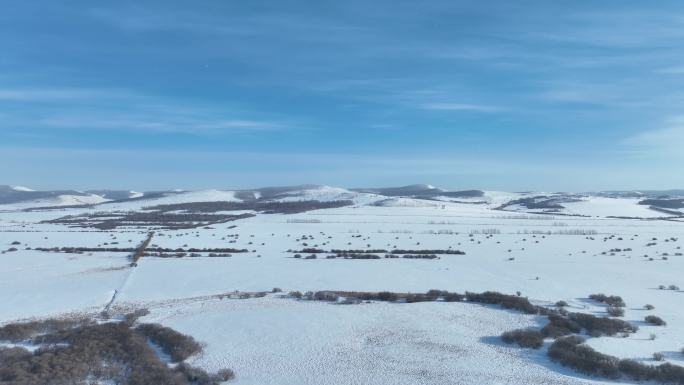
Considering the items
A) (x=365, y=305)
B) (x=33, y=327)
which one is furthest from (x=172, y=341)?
(x=365, y=305)

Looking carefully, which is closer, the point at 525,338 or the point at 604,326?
the point at 525,338

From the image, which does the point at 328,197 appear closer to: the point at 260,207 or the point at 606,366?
the point at 260,207

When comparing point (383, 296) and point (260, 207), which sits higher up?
point (260, 207)

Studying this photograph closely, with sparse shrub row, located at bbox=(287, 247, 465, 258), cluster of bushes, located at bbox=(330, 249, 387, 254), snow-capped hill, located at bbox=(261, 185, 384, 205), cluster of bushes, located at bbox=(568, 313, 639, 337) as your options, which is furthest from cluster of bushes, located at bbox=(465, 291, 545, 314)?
snow-capped hill, located at bbox=(261, 185, 384, 205)

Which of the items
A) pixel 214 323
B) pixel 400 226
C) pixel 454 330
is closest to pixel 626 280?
pixel 454 330

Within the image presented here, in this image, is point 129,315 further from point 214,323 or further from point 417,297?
point 417,297

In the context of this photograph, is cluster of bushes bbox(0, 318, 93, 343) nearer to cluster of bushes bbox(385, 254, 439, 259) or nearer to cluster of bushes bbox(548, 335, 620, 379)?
cluster of bushes bbox(548, 335, 620, 379)

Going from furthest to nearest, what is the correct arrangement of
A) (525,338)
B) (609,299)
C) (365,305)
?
(609,299)
(365,305)
(525,338)
